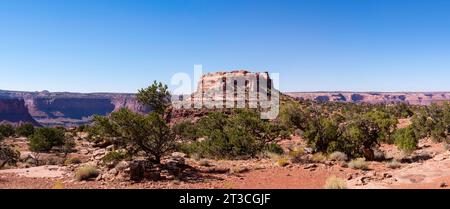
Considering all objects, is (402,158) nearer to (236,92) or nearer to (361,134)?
(361,134)

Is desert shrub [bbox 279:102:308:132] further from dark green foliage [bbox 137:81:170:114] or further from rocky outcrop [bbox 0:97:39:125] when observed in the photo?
rocky outcrop [bbox 0:97:39:125]

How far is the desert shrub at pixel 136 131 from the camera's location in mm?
17000

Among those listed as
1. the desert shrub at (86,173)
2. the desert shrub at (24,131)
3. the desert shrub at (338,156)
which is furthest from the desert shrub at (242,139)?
the desert shrub at (24,131)

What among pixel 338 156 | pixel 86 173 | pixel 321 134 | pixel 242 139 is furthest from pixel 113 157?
pixel 321 134

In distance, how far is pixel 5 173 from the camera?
17.8m

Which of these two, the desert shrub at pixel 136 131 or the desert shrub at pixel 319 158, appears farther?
the desert shrub at pixel 319 158

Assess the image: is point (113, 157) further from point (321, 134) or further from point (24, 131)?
point (24, 131)

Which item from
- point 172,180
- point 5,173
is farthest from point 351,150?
point 5,173

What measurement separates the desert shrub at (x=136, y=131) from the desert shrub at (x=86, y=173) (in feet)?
5.67

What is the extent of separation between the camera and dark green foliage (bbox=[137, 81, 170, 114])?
23.2 meters

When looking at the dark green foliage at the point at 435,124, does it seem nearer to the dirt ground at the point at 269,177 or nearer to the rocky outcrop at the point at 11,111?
the dirt ground at the point at 269,177

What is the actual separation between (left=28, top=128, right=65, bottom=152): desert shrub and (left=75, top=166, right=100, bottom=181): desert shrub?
25262 millimetres

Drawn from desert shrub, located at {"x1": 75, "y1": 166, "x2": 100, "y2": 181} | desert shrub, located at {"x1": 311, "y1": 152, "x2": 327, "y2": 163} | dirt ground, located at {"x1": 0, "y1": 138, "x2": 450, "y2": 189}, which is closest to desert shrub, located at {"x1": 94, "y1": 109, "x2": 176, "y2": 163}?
desert shrub, located at {"x1": 75, "y1": 166, "x2": 100, "y2": 181}
